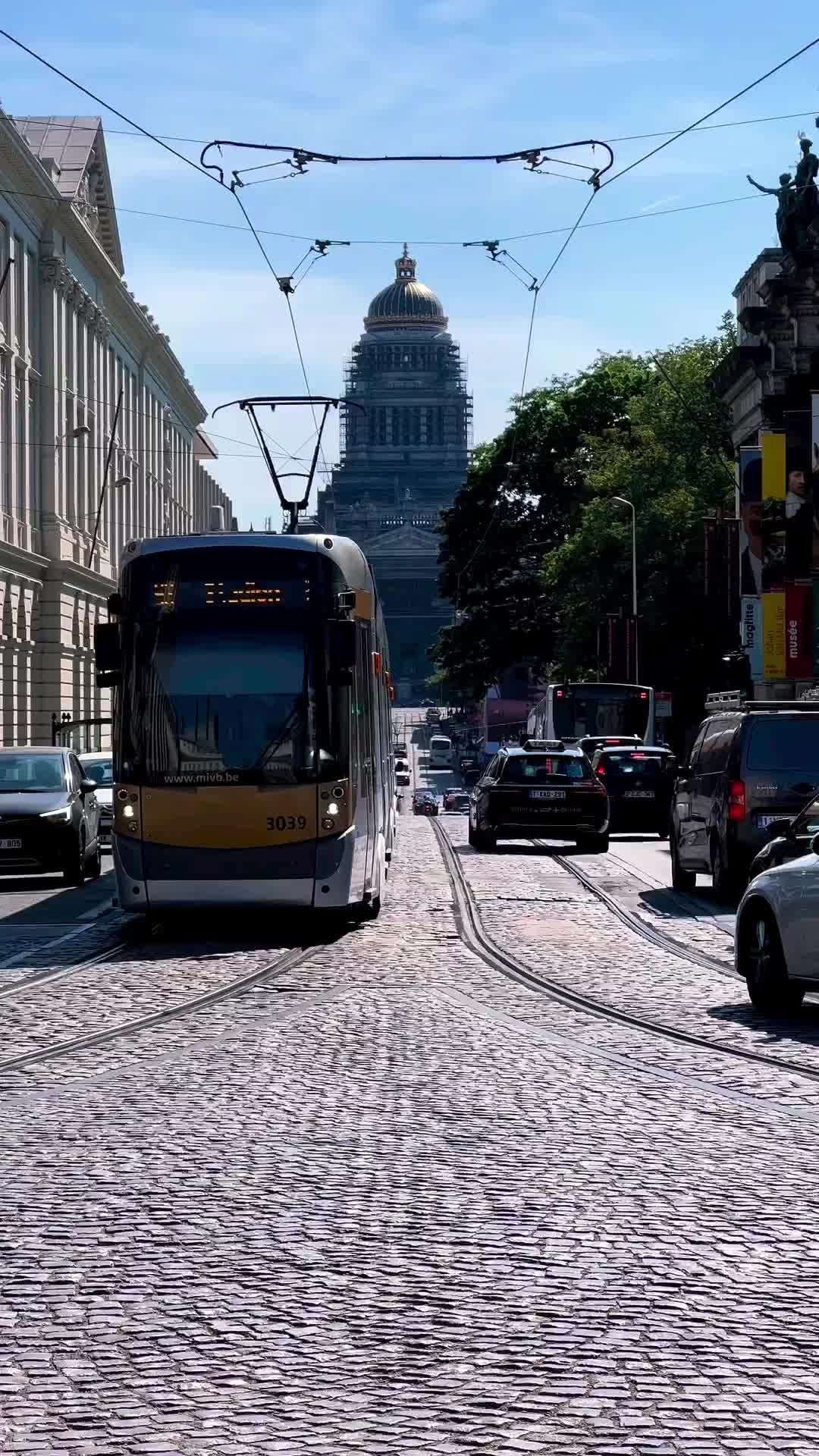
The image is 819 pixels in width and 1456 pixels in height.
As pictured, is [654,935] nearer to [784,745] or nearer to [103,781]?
[784,745]

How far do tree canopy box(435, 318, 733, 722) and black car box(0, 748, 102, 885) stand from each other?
44.7 meters

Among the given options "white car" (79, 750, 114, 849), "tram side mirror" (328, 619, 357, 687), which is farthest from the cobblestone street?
"white car" (79, 750, 114, 849)

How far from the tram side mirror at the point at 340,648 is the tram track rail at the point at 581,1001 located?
224 centimetres

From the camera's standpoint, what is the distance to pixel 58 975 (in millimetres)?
15086

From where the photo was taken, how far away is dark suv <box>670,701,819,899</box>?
69.1ft

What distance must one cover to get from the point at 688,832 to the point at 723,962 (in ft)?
24.0

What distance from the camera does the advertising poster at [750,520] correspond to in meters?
59.8

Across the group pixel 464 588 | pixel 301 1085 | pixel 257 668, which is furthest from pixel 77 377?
pixel 301 1085

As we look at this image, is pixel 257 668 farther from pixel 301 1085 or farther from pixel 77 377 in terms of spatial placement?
pixel 77 377

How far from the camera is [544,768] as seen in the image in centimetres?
3173

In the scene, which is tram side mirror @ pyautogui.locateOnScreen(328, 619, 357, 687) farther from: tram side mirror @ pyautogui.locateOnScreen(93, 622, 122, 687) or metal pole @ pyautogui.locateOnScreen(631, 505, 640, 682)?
metal pole @ pyautogui.locateOnScreen(631, 505, 640, 682)

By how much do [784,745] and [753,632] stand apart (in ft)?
130

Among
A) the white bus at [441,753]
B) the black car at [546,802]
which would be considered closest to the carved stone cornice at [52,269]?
the black car at [546,802]

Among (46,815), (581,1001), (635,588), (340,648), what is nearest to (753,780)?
(340,648)
